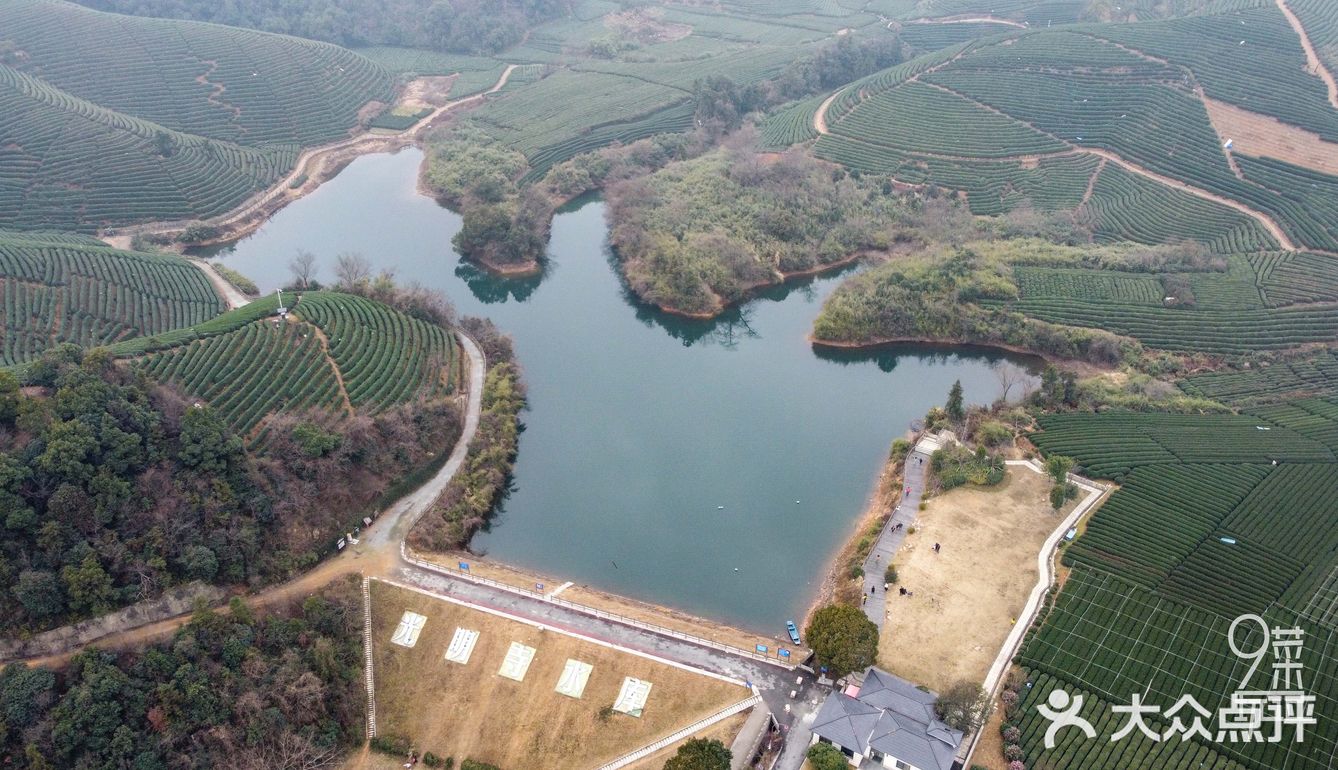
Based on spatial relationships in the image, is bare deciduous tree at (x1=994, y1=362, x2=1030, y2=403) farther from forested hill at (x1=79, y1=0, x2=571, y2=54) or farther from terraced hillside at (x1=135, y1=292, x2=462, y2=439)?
forested hill at (x1=79, y1=0, x2=571, y2=54)

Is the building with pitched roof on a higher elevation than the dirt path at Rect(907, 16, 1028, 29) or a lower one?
lower

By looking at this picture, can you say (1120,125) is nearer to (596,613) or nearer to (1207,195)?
(1207,195)

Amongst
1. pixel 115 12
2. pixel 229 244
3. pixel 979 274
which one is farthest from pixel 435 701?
A: pixel 115 12

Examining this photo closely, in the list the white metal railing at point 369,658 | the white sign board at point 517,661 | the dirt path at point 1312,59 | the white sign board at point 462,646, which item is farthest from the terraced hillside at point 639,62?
the white sign board at point 517,661

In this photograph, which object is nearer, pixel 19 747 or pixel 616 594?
pixel 19 747

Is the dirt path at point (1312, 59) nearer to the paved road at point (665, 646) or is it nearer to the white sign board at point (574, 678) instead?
the paved road at point (665, 646)

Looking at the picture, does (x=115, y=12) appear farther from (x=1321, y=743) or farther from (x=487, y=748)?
(x=1321, y=743)

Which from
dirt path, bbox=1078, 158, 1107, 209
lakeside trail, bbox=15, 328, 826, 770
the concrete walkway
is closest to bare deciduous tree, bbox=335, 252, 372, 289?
lakeside trail, bbox=15, 328, 826, 770
